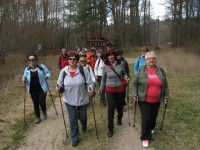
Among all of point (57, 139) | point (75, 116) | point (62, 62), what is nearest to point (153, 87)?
point (75, 116)

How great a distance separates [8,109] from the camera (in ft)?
31.0

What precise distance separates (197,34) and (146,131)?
34.4 meters

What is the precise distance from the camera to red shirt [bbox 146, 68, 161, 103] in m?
5.58

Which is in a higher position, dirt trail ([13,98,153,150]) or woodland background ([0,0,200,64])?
woodland background ([0,0,200,64])

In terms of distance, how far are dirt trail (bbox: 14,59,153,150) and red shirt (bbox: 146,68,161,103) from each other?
1080mm

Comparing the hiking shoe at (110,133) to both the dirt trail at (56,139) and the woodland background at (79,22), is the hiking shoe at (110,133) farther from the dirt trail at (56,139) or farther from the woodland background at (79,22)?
the woodland background at (79,22)

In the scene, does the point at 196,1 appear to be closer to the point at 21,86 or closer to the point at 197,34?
the point at 197,34

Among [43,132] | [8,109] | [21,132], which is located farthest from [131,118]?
[8,109]

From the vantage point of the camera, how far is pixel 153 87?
220 inches

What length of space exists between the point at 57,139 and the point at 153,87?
8.43 ft

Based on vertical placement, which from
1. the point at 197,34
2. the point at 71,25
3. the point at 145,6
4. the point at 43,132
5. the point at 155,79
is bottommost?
the point at 43,132

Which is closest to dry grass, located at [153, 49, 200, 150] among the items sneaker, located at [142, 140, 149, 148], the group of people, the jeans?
sneaker, located at [142, 140, 149, 148]

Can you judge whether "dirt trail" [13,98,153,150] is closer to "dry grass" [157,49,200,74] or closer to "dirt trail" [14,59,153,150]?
"dirt trail" [14,59,153,150]

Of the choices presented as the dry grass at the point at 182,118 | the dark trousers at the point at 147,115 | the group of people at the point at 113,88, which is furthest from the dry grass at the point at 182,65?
the dark trousers at the point at 147,115
